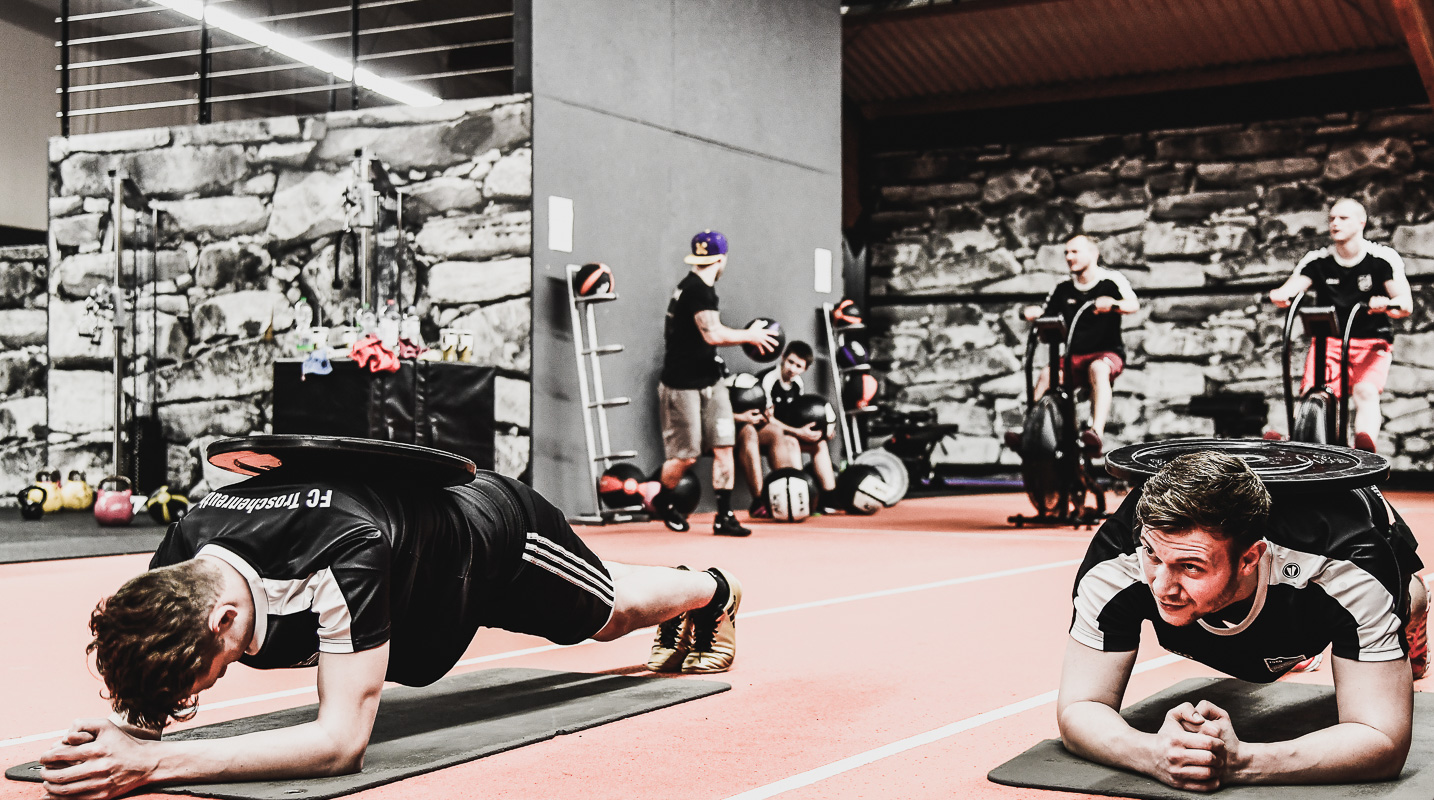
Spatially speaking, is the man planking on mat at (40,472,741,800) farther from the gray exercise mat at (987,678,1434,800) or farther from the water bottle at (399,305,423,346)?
the water bottle at (399,305,423,346)

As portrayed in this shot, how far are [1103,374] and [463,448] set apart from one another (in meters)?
4.02

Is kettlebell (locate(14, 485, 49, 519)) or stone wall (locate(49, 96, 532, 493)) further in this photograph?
kettlebell (locate(14, 485, 49, 519))

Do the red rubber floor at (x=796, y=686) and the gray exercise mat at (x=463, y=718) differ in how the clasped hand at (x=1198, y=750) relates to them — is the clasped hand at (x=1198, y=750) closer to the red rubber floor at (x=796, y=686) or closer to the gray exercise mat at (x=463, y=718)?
the red rubber floor at (x=796, y=686)

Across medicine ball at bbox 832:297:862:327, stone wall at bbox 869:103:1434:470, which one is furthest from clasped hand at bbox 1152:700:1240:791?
stone wall at bbox 869:103:1434:470

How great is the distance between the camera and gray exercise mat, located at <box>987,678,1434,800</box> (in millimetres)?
2197

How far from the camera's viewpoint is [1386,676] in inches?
84.7

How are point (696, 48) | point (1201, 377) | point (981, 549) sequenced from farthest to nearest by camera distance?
1. point (1201, 377)
2. point (696, 48)
3. point (981, 549)

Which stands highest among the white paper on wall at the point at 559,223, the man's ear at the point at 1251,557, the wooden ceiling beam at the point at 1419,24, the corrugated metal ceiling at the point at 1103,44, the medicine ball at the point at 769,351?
the corrugated metal ceiling at the point at 1103,44

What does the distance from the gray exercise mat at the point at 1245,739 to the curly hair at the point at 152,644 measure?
139 cm

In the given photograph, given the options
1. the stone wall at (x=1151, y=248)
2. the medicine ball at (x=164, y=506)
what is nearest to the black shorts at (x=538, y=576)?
the medicine ball at (x=164, y=506)

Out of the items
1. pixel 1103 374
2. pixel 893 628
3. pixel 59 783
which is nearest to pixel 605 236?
pixel 1103 374

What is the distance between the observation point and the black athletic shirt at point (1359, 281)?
22.5 ft

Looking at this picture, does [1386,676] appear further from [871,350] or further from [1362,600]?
[871,350]

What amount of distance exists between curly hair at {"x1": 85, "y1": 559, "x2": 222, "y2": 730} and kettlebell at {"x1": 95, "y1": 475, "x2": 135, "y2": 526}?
664 cm
